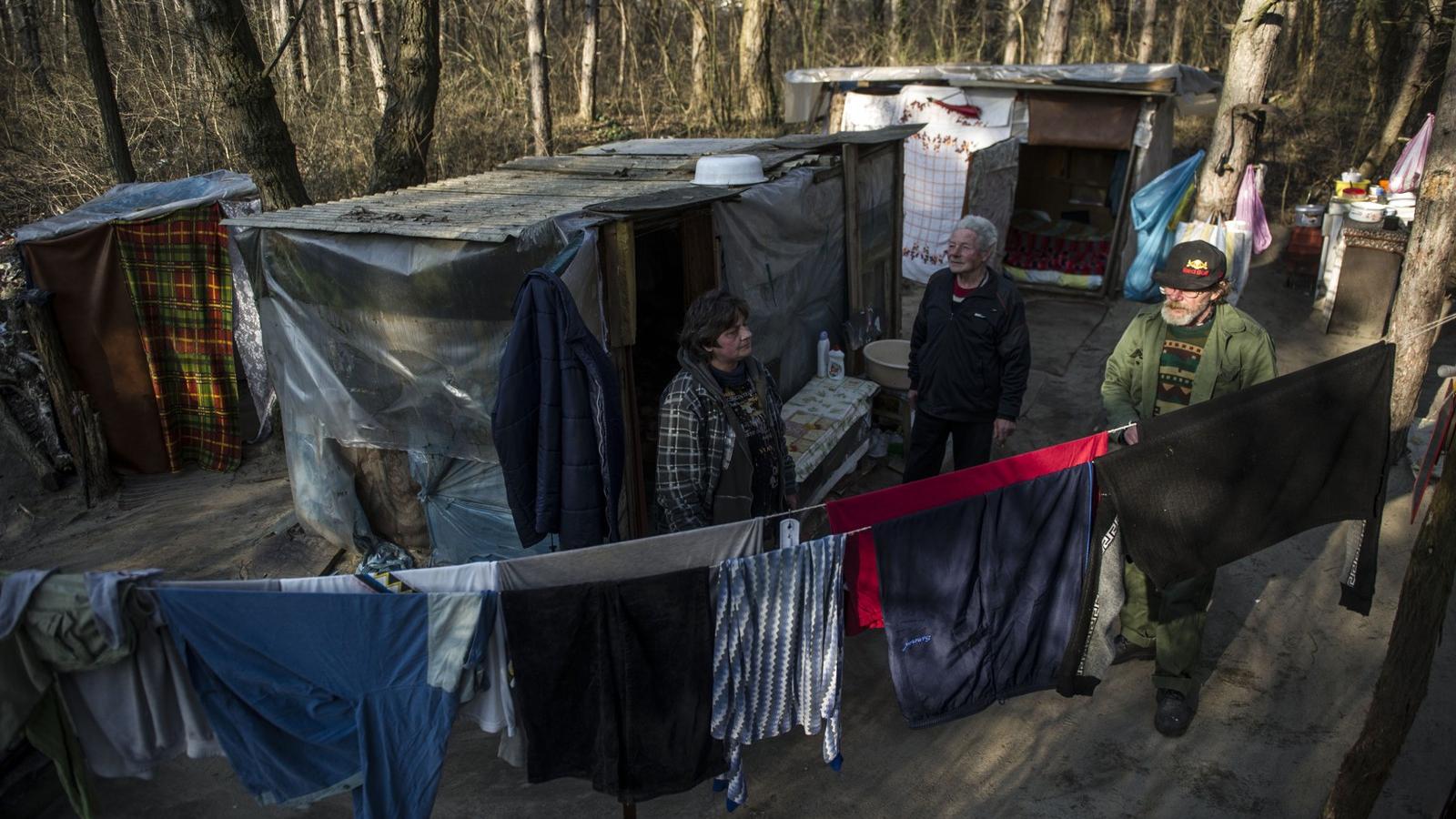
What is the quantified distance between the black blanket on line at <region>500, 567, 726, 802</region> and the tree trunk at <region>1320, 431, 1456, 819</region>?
2.08 metres

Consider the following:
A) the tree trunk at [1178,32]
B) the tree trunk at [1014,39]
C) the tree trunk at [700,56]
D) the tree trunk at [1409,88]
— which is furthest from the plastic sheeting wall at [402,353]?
the tree trunk at [1178,32]

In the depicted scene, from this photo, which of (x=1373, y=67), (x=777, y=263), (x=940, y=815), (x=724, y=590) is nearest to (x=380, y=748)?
(x=724, y=590)

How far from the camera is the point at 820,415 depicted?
5.93 meters

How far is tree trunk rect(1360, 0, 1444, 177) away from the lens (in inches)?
466

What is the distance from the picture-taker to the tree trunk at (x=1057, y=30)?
44.4ft

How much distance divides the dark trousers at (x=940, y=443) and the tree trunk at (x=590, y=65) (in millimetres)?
9781

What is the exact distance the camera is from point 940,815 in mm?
3693

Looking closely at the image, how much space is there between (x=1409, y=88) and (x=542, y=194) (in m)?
12.4

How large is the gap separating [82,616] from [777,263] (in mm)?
4123

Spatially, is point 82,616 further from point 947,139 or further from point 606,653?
point 947,139

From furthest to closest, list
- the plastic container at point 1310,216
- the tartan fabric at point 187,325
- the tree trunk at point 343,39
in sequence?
1. the tree trunk at point 343,39
2. the plastic container at point 1310,216
3. the tartan fabric at point 187,325

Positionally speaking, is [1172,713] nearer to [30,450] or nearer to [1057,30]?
[30,450]

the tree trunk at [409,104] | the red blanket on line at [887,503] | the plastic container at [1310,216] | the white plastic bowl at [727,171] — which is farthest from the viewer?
the plastic container at [1310,216]

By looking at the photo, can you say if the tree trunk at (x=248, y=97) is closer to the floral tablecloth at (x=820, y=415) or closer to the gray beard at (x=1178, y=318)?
the floral tablecloth at (x=820, y=415)
